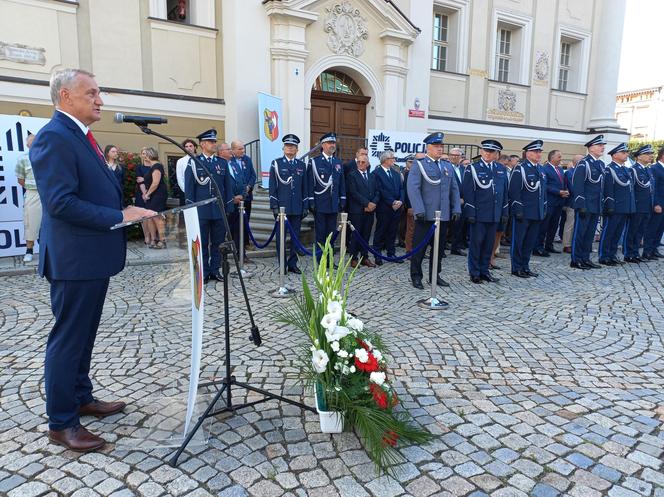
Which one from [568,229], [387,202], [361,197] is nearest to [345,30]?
[387,202]

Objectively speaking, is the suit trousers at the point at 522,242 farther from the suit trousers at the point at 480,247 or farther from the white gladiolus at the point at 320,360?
the white gladiolus at the point at 320,360

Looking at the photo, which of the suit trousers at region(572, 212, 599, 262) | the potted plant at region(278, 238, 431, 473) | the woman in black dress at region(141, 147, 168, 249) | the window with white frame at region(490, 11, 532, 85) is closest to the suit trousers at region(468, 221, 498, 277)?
the suit trousers at region(572, 212, 599, 262)

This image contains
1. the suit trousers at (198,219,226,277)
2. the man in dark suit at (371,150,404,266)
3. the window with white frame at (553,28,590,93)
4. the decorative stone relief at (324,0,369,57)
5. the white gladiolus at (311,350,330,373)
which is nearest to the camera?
the white gladiolus at (311,350,330,373)

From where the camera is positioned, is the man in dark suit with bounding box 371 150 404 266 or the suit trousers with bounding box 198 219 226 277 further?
the man in dark suit with bounding box 371 150 404 266

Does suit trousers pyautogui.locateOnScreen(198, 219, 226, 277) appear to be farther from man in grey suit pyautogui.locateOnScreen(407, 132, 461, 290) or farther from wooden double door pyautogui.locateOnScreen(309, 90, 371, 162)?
wooden double door pyautogui.locateOnScreen(309, 90, 371, 162)

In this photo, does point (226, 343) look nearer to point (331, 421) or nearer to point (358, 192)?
point (331, 421)

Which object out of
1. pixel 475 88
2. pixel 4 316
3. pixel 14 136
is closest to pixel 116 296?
pixel 4 316

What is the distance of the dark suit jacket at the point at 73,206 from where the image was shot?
244 centimetres

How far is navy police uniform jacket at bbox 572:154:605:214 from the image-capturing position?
8203mm

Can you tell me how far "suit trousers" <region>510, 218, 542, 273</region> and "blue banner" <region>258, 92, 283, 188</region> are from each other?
5.29 m

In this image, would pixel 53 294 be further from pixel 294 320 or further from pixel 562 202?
pixel 562 202

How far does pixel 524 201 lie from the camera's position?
305 inches

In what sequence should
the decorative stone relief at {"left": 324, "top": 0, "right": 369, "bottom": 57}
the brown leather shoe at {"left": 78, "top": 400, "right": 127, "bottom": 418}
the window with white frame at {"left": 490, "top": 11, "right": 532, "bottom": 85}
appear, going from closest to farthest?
the brown leather shoe at {"left": 78, "top": 400, "right": 127, "bottom": 418}
the decorative stone relief at {"left": 324, "top": 0, "right": 369, "bottom": 57}
the window with white frame at {"left": 490, "top": 11, "right": 532, "bottom": 85}

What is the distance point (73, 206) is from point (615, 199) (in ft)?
29.5
